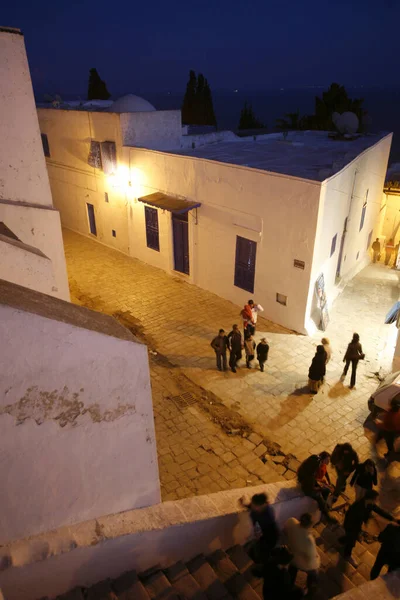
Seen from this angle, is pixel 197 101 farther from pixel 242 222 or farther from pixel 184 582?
pixel 184 582

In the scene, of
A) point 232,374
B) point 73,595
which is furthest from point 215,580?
point 232,374

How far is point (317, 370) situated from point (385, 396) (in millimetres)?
1367

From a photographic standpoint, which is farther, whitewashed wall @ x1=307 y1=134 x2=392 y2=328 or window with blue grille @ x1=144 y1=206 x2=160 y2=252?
window with blue grille @ x1=144 y1=206 x2=160 y2=252

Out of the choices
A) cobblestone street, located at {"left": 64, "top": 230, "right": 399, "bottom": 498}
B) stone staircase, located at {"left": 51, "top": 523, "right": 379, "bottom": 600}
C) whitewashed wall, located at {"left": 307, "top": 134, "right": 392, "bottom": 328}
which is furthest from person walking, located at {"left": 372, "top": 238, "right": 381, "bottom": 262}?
stone staircase, located at {"left": 51, "top": 523, "right": 379, "bottom": 600}

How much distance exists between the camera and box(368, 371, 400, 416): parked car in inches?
294

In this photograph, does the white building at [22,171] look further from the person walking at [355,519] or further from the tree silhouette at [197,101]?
the tree silhouette at [197,101]

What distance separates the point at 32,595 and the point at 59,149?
17.8 metres

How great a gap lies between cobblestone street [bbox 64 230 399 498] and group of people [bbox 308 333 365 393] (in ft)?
0.83

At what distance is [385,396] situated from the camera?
24.8 ft

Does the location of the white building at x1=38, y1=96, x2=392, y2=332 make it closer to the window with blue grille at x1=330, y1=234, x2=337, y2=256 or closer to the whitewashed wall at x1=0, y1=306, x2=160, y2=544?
the window with blue grille at x1=330, y1=234, x2=337, y2=256

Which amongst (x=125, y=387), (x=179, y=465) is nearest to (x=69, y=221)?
(x=179, y=465)

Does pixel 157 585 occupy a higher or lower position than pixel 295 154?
lower

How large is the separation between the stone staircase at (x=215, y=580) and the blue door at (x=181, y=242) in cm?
1007

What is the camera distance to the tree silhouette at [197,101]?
44.7 metres
